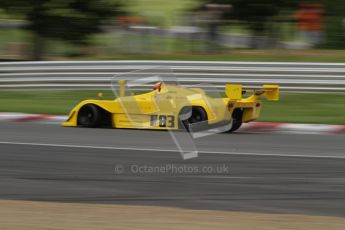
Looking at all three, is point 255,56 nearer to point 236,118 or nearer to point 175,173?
point 236,118

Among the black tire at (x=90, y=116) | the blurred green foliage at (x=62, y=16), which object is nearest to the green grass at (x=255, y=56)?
the blurred green foliage at (x=62, y=16)

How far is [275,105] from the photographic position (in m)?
12.3

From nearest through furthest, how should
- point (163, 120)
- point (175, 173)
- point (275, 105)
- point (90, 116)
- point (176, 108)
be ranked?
point (175, 173), point (176, 108), point (163, 120), point (90, 116), point (275, 105)

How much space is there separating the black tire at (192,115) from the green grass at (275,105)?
1893 mm

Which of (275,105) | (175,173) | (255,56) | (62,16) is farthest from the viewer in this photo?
(62,16)

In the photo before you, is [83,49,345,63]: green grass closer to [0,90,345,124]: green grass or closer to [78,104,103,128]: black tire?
[0,90,345,124]: green grass

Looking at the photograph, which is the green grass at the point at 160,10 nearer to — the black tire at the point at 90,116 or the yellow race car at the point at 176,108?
the black tire at the point at 90,116

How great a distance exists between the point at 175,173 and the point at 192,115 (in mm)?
2361

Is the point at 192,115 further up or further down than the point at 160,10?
further up

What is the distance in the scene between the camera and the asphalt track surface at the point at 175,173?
6051mm

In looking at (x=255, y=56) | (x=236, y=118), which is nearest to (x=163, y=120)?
(x=236, y=118)

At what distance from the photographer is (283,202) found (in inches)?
233

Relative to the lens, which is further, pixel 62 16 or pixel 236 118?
pixel 62 16

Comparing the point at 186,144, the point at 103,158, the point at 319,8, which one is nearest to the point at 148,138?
the point at 186,144
